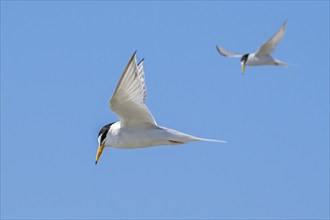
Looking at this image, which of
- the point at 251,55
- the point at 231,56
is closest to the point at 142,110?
the point at 251,55

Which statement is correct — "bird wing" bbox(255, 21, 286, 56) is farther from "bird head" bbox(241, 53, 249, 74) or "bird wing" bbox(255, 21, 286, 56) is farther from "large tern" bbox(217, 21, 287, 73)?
"bird head" bbox(241, 53, 249, 74)

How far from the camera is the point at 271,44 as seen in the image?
19.7m

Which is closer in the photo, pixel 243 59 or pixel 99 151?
pixel 99 151

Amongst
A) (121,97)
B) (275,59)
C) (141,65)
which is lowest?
(121,97)

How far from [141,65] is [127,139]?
198cm

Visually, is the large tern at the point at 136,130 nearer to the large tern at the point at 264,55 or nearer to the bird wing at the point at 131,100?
the bird wing at the point at 131,100

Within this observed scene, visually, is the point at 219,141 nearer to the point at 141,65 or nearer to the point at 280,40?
the point at 141,65

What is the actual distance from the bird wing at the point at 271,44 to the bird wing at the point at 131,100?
856 centimetres

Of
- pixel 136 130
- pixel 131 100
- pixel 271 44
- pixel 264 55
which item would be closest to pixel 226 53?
pixel 264 55

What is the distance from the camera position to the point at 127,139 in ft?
32.6

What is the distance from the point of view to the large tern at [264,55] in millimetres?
19020

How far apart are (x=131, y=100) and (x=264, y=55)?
11597mm

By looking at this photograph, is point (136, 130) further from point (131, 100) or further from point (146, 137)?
point (131, 100)

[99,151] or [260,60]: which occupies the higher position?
[260,60]
